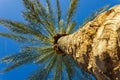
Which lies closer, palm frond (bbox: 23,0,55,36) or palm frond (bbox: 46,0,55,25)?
palm frond (bbox: 23,0,55,36)

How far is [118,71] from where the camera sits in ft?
14.1

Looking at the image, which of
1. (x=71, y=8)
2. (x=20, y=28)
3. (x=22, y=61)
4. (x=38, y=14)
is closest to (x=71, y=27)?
(x=71, y=8)

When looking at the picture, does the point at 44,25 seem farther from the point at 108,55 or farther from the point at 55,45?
the point at 108,55

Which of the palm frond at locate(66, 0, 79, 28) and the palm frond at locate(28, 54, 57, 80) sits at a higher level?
the palm frond at locate(66, 0, 79, 28)

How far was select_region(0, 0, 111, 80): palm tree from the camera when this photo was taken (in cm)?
1288

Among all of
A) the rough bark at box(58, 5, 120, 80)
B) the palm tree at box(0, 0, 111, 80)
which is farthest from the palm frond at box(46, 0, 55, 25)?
the rough bark at box(58, 5, 120, 80)

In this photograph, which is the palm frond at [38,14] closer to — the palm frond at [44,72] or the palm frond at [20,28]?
the palm frond at [20,28]

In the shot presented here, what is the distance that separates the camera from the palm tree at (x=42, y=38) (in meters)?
12.9

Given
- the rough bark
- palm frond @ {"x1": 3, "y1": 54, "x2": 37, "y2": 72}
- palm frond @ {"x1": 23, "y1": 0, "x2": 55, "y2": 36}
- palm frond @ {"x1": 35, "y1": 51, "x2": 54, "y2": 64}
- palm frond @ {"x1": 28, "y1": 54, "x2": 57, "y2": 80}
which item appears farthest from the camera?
palm frond @ {"x1": 35, "y1": 51, "x2": 54, "y2": 64}

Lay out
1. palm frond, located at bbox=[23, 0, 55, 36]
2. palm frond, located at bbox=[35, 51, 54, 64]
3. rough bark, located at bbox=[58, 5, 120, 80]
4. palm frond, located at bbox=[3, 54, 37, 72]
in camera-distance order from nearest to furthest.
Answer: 1. rough bark, located at bbox=[58, 5, 120, 80]
2. palm frond, located at bbox=[23, 0, 55, 36]
3. palm frond, located at bbox=[3, 54, 37, 72]
4. palm frond, located at bbox=[35, 51, 54, 64]

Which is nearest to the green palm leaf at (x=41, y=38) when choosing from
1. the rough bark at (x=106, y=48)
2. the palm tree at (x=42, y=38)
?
the palm tree at (x=42, y=38)

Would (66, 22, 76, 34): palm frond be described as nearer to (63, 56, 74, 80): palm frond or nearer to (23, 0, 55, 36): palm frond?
(23, 0, 55, 36): palm frond

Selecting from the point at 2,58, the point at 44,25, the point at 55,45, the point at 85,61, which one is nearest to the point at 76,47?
the point at 85,61

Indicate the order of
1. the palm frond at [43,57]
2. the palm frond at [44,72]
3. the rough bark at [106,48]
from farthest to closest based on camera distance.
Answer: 1. the palm frond at [43,57]
2. the palm frond at [44,72]
3. the rough bark at [106,48]
